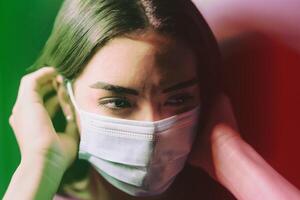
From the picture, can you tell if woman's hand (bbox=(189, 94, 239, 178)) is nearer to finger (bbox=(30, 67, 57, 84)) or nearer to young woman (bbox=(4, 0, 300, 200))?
young woman (bbox=(4, 0, 300, 200))

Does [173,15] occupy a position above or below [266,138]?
above

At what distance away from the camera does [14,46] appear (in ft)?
3.74

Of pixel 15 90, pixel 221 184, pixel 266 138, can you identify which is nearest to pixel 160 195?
pixel 221 184

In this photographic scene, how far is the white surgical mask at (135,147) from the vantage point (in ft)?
3.61

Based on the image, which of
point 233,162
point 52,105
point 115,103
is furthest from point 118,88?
point 233,162

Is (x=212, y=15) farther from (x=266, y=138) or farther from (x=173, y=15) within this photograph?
(x=266, y=138)

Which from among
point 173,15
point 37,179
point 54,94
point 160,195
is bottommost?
point 160,195

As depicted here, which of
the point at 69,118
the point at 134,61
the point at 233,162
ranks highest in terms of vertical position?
the point at 134,61

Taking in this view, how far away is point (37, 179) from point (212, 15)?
46 centimetres

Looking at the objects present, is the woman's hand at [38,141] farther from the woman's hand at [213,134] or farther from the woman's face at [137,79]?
the woman's hand at [213,134]

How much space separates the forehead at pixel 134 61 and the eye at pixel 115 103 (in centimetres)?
3

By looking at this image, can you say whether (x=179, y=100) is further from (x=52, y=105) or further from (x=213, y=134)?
(x=52, y=105)

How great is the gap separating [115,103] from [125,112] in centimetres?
3

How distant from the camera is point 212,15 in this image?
1.17 metres
